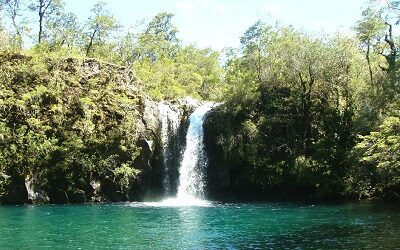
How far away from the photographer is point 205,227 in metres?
21.2

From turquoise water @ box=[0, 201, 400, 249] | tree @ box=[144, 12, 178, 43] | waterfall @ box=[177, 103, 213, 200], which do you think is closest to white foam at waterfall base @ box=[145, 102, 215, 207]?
waterfall @ box=[177, 103, 213, 200]

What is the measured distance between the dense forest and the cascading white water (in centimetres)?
217

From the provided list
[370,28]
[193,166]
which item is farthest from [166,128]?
[370,28]

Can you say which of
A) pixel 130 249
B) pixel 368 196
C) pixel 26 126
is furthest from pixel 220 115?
pixel 130 249

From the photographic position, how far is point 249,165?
123 feet

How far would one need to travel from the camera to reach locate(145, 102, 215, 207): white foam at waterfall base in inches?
1469

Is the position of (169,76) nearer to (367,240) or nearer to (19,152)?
(19,152)

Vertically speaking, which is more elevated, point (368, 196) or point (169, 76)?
point (169, 76)

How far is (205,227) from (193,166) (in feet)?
56.9

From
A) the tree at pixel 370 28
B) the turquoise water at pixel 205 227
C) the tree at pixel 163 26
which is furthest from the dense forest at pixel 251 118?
the tree at pixel 163 26

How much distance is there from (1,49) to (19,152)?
492 inches

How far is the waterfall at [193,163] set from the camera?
37625 mm

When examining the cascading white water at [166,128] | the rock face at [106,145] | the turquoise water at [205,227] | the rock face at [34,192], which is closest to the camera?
the turquoise water at [205,227]

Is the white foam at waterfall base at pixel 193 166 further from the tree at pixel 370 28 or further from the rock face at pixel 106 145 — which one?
the tree at pixel 370 28
